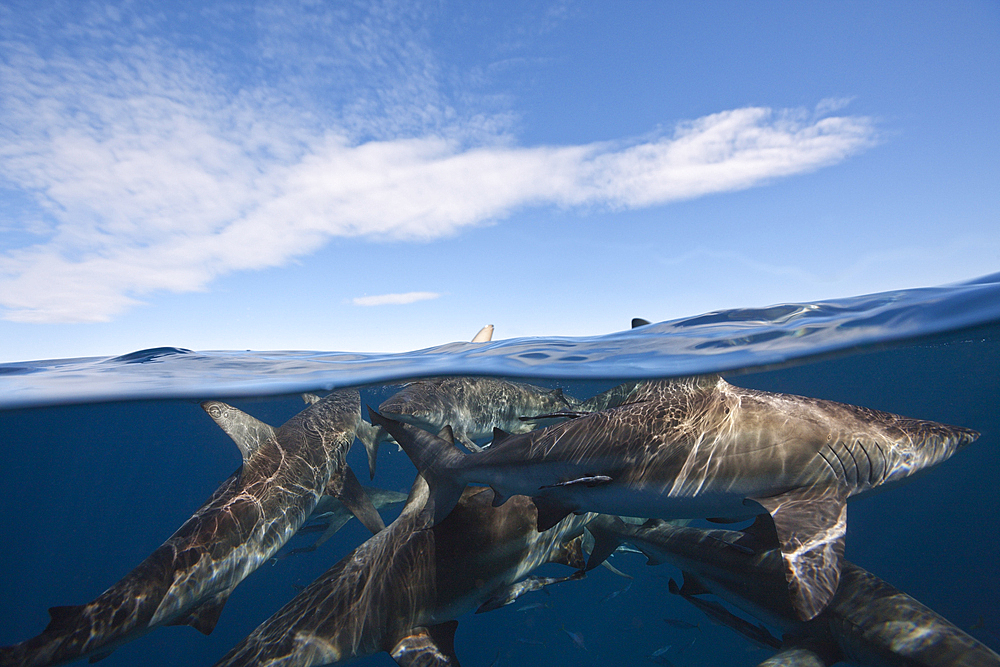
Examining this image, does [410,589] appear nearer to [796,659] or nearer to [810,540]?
[810,540]

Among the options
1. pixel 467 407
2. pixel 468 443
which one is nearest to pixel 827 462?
pixel 468 443

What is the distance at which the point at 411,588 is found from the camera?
4422 millimetres

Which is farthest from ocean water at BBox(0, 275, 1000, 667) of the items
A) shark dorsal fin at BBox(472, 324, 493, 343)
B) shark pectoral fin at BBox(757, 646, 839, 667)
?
shark pectoral fin at BBox(757, 646, 839, 667)

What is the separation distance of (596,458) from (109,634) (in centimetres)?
476

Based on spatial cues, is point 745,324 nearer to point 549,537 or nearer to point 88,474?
point 549,537

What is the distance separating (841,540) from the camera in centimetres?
338

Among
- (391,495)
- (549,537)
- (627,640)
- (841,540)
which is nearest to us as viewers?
(841,540)

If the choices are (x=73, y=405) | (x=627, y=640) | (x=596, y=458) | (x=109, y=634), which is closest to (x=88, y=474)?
(x=73, y=405)

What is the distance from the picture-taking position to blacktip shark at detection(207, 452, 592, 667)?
4141 mm

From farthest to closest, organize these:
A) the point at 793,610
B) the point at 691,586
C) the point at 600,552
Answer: the point at 600,552 → the point at 691,586 → the point at 793,610

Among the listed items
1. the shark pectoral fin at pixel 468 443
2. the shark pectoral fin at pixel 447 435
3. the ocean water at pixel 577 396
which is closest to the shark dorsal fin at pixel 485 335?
the ocean water at pixel 577 396

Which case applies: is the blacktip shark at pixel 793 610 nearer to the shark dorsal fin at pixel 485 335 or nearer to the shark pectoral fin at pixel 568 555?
the shark pectoral fin at pixel 568 555

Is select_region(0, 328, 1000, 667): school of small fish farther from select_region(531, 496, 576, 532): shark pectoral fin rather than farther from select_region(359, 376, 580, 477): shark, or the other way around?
select_region(359, 376, 580, 477): shark

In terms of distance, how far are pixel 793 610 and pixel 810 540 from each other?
1.19 m
